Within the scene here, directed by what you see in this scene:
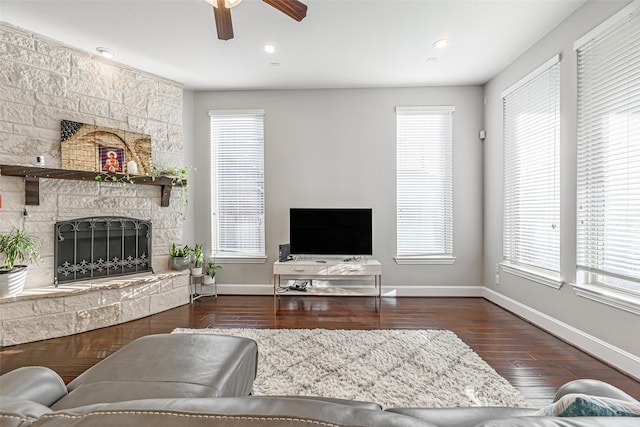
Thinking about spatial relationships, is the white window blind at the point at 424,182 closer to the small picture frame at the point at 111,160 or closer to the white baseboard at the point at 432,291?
the white baseboard at the point at 432,291

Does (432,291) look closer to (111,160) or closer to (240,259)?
(240,259)

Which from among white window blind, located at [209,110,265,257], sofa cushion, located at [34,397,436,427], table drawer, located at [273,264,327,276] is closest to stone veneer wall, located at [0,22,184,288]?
white window blind, located at [209,110,265,257]

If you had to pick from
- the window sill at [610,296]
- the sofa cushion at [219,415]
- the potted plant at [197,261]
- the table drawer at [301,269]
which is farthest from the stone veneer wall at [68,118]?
the window sill at [610,296]

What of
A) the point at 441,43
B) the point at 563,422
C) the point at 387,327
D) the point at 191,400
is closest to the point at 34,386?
the point at 191,400

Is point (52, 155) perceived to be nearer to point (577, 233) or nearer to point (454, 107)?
point (454, 107)

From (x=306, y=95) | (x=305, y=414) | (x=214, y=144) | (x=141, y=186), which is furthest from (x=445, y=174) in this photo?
(x=305, y=414)

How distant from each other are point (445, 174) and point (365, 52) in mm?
1983

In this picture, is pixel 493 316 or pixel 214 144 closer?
pixel 493 316

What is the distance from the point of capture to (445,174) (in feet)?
14.1

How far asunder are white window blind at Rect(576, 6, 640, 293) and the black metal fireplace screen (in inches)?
183

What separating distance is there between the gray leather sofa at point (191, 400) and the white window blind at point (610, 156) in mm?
1880

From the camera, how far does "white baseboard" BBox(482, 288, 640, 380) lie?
7.29ft

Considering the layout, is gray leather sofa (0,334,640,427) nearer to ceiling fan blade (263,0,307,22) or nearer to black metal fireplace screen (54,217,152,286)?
ceiling fan blade (263,0,307,22)

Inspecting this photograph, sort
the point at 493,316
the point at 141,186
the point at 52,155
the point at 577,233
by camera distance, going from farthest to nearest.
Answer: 1. the point at 141,186
2. the point at 493,316
3. the point at 52,155
4. the point at 577,233
